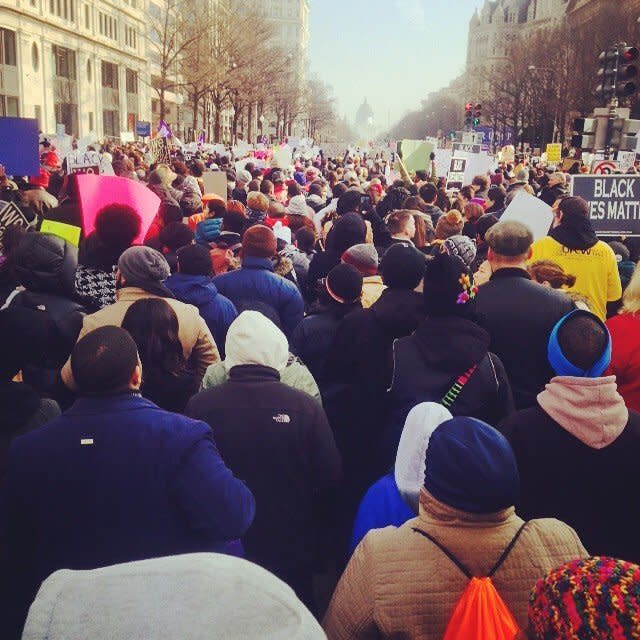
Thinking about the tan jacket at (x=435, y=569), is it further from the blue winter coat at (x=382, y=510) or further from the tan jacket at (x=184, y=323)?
the tan jacket at (x=184, y=323)

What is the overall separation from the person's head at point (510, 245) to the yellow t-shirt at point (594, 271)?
116 cm

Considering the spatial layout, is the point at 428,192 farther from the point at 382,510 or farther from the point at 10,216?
Result: the point at 382,510

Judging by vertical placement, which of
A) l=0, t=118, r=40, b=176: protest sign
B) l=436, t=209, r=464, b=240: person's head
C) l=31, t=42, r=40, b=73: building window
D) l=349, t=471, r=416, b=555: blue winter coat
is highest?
l=31, t=42, r=40, b=73: building window

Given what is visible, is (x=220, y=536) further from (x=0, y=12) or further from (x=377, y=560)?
(x=0, y=12)

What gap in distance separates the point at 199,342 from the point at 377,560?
7.36 feet

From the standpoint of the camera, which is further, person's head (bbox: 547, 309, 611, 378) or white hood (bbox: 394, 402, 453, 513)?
A: person's head (bbox: 547, 309, 611, 378)

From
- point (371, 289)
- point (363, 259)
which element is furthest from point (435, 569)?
point (363, 259)

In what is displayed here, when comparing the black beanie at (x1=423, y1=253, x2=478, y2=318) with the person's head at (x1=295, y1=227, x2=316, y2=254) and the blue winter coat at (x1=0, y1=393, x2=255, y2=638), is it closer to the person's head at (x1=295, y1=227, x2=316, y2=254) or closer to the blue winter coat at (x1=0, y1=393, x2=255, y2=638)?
the blue winter coat at (x1=0, y1=393, x2=255, y2=638)

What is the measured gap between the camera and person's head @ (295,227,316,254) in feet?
25.1

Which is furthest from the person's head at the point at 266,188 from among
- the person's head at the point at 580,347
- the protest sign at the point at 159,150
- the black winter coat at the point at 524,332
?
the protest sign at the point at 159,150

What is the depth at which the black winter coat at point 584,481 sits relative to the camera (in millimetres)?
2740

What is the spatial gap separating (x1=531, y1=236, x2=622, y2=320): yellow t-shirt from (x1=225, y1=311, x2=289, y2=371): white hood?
114 inches

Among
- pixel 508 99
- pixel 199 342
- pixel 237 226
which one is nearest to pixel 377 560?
pixel 199 342

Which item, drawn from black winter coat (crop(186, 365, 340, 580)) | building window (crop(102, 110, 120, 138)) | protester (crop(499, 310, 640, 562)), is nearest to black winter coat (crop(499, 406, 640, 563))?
protester (crop(499, 310, 640, 562))
